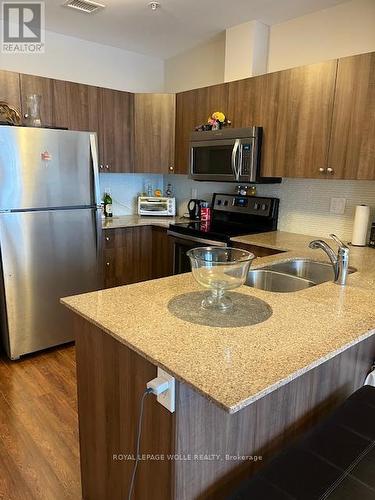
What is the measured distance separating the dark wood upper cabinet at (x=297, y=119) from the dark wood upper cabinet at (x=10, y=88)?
191 centimetres

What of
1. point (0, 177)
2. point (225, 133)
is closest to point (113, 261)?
point (0, 177)

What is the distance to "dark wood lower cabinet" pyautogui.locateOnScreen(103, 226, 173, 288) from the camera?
3.40 m

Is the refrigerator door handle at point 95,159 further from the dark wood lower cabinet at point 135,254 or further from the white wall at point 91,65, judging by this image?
the white wall at point 91,65

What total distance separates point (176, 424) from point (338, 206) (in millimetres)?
2355

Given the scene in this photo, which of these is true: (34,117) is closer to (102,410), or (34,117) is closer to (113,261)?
(113,261)

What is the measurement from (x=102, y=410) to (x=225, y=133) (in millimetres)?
2342

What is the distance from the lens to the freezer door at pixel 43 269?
2.61 metres

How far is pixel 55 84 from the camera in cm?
306

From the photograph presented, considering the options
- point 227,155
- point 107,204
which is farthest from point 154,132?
point 227,155

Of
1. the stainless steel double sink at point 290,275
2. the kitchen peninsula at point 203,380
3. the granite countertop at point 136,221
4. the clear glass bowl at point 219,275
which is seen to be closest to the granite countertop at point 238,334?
the kitchen peninsula at point 203,380

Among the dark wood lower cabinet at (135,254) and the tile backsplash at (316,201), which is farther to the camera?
the dark wood lower cabinet at (135,254)

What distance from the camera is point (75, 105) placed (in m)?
3.20

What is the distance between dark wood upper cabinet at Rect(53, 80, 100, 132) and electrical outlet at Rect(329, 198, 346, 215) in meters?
2.18

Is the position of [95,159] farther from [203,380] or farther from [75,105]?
[203,380]
